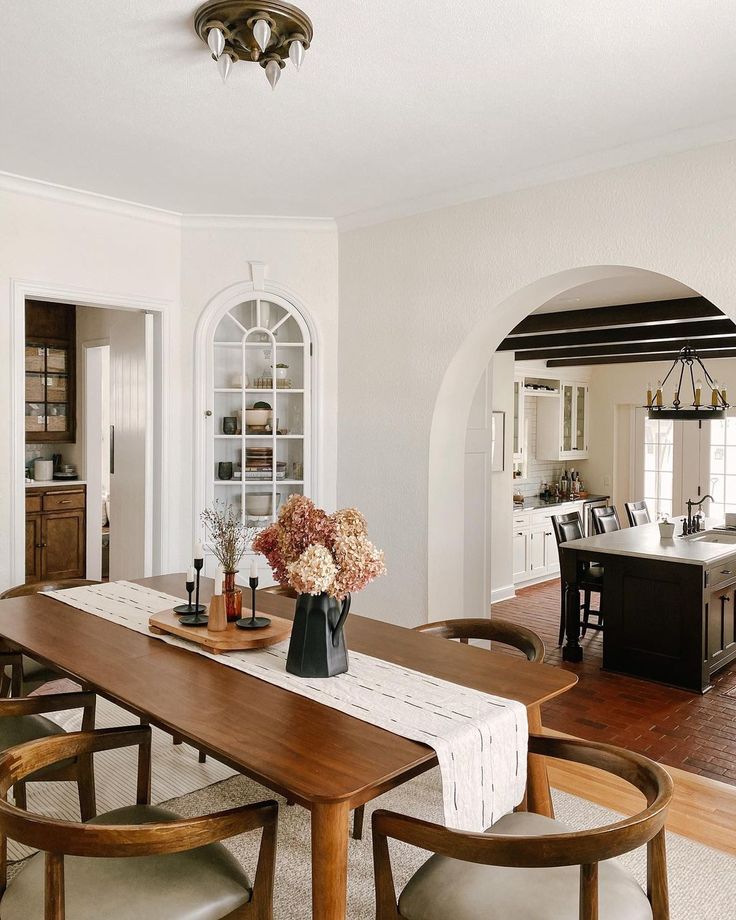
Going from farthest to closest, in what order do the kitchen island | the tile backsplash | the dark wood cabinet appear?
1. the tile backsplash
2. the dark wood cabinet
3. the kitchen island

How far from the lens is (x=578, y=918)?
1.45 metres

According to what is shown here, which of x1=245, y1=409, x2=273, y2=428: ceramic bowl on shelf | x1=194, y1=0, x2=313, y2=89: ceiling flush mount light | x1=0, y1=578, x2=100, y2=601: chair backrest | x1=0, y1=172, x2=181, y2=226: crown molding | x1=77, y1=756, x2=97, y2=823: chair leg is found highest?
x1=0, y1=172, x2=181, y2=226: crown molding

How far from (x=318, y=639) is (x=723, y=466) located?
834 cm

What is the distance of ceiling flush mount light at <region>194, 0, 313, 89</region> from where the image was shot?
2152mm

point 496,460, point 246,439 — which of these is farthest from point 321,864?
point 496,460

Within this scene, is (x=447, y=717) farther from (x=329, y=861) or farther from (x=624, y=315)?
(x=624, y=315)

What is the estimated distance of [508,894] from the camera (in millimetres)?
1530

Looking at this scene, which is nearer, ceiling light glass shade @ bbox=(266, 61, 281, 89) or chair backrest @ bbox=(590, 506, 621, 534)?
ceiling light glass shade @ bbox=(266, 61, 281, 89)

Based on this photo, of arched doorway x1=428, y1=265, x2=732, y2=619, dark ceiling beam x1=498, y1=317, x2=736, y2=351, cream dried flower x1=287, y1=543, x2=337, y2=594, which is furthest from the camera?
dark ceiling beam x1=498, y1=317, x2=736, y2=351

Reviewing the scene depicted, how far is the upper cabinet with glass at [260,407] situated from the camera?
4.48 meters

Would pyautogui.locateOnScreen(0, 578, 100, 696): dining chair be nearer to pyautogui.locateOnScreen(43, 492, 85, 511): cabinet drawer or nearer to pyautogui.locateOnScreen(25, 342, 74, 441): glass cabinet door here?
pyautogui.locateOnScreen(43, 492, 85, 511): cabinet drawer

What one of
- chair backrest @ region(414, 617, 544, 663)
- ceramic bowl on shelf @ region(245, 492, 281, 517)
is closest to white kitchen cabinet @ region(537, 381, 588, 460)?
ceramic bowl on shelf @ region(245, 492, 281, 517)

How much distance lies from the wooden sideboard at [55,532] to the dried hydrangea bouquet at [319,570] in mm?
4944

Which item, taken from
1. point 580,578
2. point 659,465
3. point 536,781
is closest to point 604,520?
point 580,578
